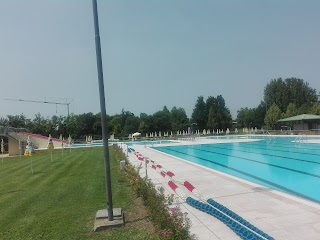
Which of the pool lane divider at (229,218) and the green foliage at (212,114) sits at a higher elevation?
the green foliage at (212,114)

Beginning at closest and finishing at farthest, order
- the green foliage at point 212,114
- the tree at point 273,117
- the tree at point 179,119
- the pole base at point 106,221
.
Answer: the pole base at point 106,221, the tree at point 273,117, the tree at point 179,119, the green foliage at point 212,114

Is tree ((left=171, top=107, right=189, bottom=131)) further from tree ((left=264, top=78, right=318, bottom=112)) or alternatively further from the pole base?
the pole base

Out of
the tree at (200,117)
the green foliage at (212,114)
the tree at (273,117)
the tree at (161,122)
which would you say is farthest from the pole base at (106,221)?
the tree at (200,117)

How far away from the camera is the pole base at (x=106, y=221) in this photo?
548 cm

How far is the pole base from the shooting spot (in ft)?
18.0

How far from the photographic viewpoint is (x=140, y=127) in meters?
57.4

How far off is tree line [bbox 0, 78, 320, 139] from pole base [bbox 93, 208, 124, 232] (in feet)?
152

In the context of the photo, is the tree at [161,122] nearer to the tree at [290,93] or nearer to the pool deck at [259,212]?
the tree at [290,93]

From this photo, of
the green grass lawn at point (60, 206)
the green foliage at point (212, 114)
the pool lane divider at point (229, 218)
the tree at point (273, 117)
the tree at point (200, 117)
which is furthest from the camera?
the tree at point (200, 117)

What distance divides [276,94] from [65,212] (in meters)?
68.6

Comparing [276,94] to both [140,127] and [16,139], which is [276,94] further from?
[16,139]

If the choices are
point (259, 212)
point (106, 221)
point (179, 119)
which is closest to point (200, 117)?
Answer: point (179, 119)

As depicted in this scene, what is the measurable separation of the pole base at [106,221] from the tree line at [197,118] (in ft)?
152

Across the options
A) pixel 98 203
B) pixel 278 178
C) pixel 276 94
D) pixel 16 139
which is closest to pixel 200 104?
pixel 276 94
